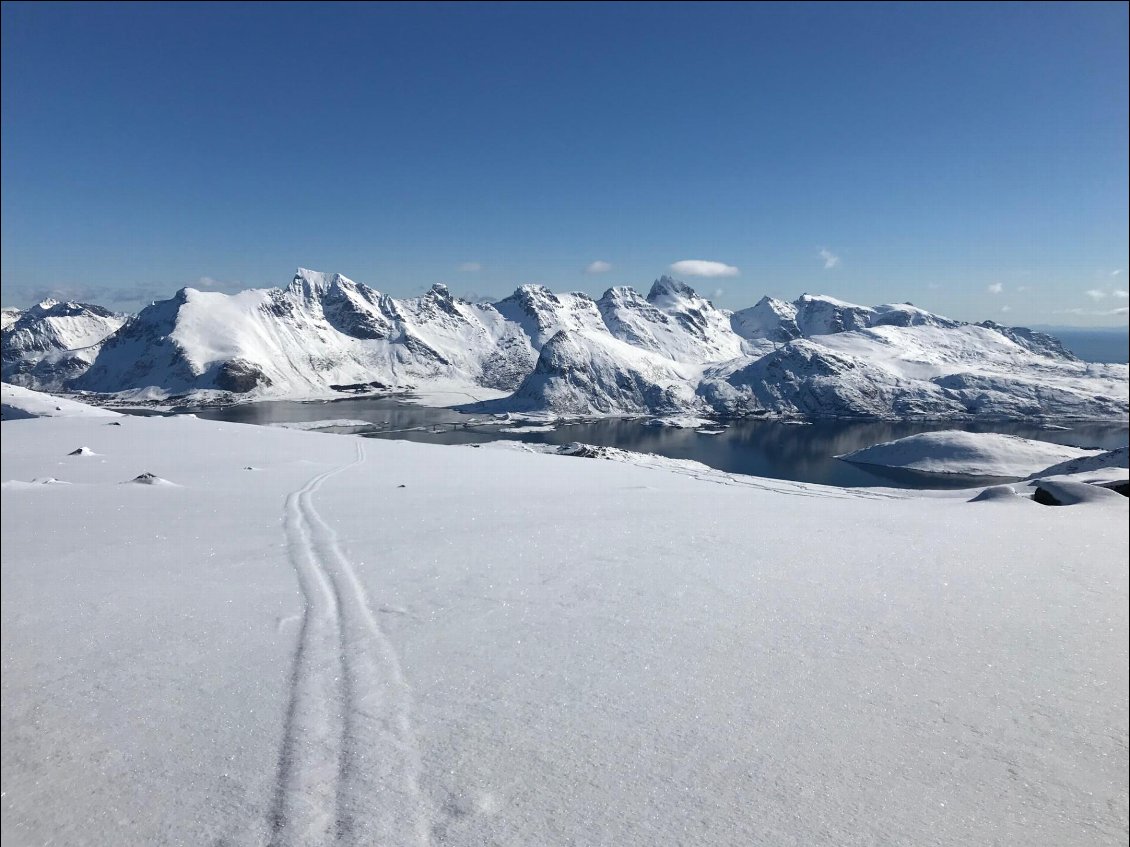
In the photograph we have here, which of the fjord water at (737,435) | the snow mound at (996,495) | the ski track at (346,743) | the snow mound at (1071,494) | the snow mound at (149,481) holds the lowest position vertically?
the fjord water at (737,435)

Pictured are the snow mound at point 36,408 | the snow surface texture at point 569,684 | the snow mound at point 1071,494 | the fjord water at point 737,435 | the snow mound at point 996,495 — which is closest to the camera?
the snow surface texture at point 569,684

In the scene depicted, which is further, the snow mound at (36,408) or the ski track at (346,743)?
the snow mound at (36,408)

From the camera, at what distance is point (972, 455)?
80.3 meters

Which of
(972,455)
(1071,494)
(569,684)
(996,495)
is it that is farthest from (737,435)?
(569,684)

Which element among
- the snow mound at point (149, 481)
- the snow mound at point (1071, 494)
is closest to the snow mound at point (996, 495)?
the snow mound at point (1071, 494)

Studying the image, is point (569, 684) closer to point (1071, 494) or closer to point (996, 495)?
point (1071, 494)

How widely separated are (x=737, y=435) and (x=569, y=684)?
128 meters

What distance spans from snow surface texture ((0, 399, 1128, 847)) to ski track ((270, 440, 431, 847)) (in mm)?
24

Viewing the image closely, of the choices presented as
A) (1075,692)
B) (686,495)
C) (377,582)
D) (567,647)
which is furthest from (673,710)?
(686,495)

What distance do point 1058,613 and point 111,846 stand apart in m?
9.72

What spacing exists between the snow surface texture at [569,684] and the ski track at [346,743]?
0.08 feet

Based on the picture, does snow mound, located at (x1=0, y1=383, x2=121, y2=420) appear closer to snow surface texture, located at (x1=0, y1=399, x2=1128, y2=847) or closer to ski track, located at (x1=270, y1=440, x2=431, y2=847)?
snow surface texture, located at (x1=0, y1=399, x2=1128, y2=847)

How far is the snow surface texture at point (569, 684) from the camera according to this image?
158 inches

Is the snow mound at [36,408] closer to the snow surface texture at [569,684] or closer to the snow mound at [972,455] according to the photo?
the snow surface texture at [569,684]
